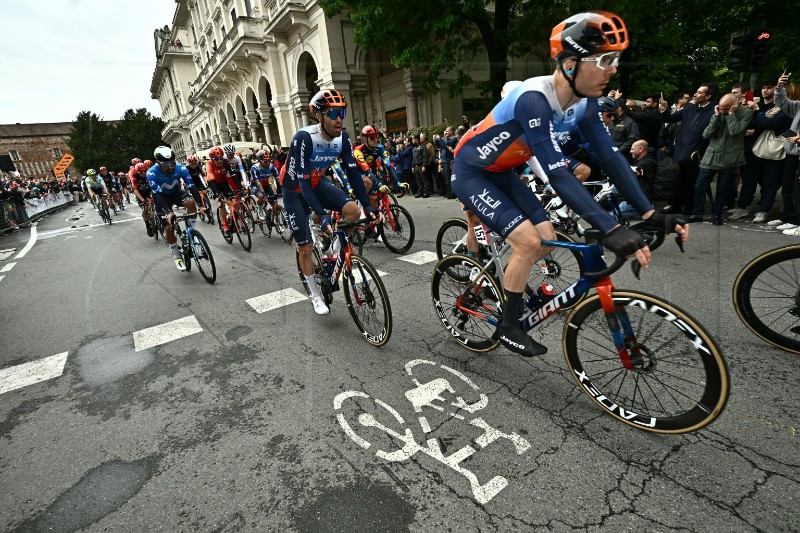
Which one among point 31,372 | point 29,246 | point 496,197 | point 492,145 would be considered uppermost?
point 492,145

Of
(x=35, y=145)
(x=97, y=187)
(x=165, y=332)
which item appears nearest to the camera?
(x=165, y=332)

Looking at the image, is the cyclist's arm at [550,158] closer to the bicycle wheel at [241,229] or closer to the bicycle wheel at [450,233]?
the bicycle wheel at [450,233]

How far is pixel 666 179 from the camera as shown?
23.1 feet

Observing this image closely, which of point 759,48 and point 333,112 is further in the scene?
point 759,48

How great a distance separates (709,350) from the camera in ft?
6.48

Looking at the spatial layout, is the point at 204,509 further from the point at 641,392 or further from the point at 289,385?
the point at 641,392

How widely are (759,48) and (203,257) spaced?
13.2 metres

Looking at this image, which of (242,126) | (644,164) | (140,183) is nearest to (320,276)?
(644,164)

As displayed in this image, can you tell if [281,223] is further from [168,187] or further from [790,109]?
[790,109]

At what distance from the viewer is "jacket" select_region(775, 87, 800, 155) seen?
5.61 metres

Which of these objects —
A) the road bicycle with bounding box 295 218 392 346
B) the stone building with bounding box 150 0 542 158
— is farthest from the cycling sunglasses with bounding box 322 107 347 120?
the stone building with bounding box 150 0 542 158

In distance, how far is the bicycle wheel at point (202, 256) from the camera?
6455mm

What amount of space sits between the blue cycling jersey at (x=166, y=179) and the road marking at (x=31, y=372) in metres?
3.94

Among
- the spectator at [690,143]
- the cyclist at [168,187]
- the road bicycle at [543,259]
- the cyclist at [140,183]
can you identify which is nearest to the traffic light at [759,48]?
the spectator at [690,143]
